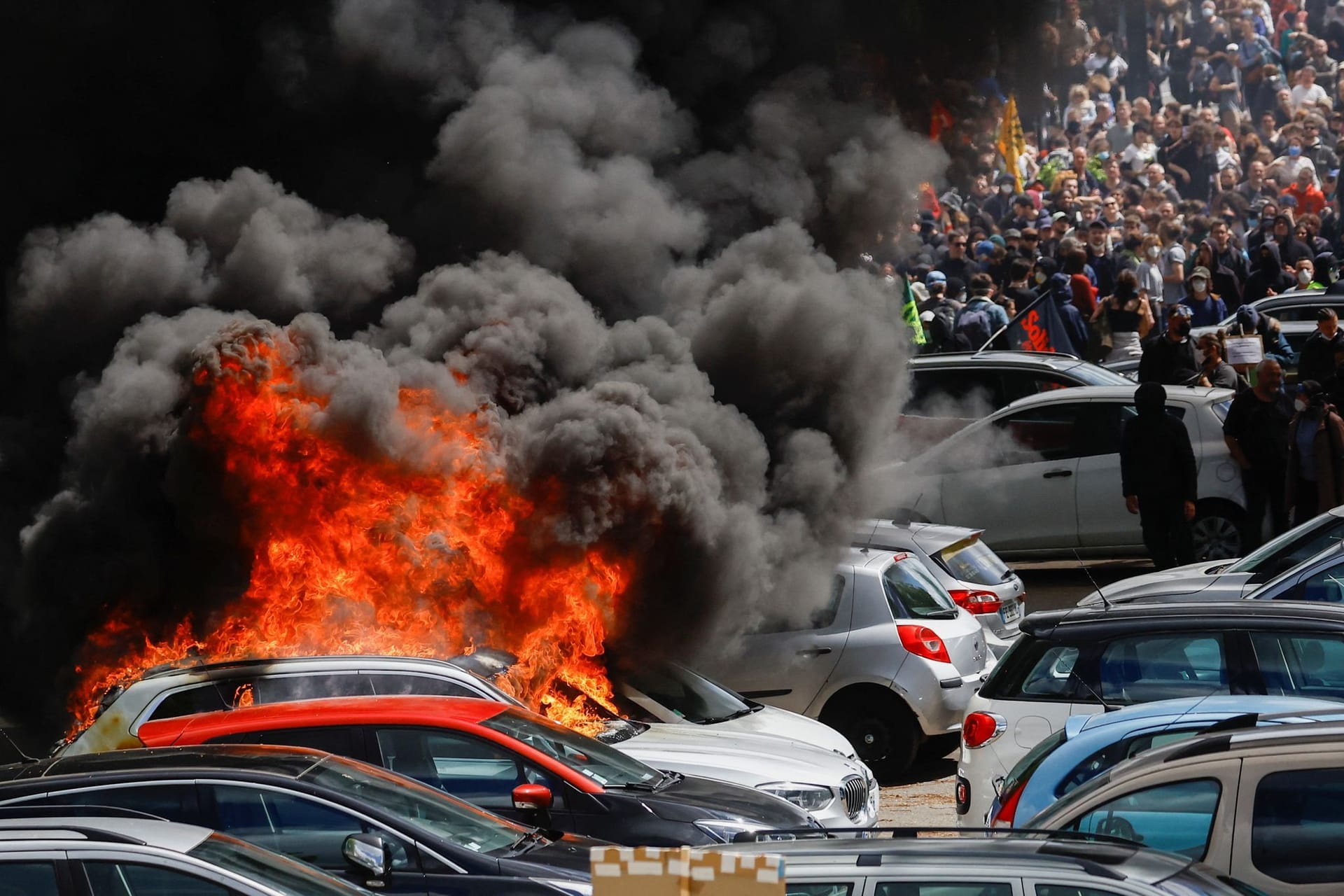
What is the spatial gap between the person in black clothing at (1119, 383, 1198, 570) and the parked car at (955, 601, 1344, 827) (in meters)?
5.43

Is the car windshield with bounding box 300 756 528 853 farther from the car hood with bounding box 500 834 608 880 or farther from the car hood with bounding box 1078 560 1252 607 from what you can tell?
the car hood with bounding box 1078 560 1252 607

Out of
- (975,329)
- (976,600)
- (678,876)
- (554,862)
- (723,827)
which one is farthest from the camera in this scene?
(975,329)

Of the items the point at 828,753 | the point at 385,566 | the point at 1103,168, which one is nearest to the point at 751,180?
the point at 385,566

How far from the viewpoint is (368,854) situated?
5.39 m

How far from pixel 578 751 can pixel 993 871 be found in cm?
352

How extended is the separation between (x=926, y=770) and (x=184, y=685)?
16.7 ft

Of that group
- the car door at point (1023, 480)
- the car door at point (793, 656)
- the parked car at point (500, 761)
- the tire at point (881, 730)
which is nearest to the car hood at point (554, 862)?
the parked car at point (500, 761)

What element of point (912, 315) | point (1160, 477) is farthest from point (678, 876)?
point (912, 315)

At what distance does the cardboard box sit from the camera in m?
3.00

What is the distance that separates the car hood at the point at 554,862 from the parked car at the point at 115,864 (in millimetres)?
1269

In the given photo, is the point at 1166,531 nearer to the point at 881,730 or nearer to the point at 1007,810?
the point at 881,730

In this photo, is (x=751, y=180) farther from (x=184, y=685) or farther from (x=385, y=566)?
(x=184, y=685)

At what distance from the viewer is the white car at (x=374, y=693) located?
7953 mm

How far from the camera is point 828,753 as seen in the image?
8.74 m
